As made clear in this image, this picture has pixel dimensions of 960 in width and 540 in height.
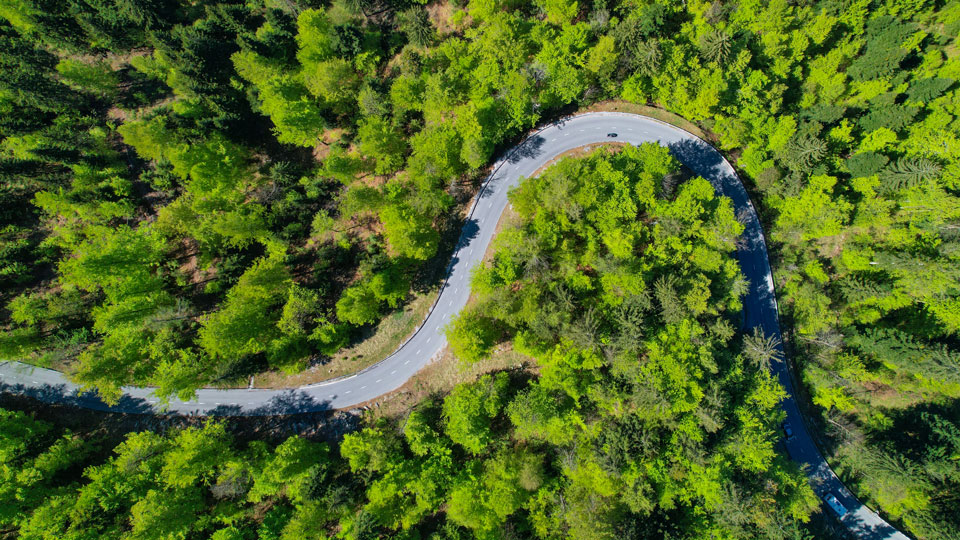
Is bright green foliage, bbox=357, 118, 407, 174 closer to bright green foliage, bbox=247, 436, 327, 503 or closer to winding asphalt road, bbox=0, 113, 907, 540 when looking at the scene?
winding asphalt road, bbox=0, 113, 907, 540

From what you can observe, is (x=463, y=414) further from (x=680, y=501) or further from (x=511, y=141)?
(x=511, y=141)

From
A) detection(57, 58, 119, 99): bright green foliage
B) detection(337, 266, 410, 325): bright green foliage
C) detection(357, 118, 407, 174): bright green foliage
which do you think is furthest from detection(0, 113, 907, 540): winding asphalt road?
detection(57, 58, 119, 99): bright green foliage

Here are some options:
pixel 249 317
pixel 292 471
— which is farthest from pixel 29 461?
pixel 292 471

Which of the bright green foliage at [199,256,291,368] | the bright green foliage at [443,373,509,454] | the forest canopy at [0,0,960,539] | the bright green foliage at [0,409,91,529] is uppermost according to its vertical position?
the forest canopy at [0,0,960,539]

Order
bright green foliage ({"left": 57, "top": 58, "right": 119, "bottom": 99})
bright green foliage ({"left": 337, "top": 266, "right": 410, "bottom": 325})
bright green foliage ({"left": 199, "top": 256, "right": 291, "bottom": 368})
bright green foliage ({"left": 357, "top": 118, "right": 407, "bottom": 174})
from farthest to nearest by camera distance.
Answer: bright green foliage ({"left": 57, "top": 58, "right": 119, "bottom": 99}) < bright green foliage ({"left": 357, "top": 118, "right": 407, "bottom": 174}) < bright green foliage ({"left": 337, "top": 266, "right": 410, "bottom": 325}) < bright green foliage ({"left": 199, "top": 256, "right": 291, "bottom": 368})

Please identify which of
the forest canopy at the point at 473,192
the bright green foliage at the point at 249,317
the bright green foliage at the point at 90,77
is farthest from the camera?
the bright green foliage at the point at 90,77

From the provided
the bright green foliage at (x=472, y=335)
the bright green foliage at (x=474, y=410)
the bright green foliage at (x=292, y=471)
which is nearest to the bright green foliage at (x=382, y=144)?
the bright green foliage at (x=472, y=335)

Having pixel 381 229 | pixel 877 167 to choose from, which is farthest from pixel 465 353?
pixel 877 167

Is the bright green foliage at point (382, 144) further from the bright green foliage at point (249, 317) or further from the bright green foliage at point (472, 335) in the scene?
the bright green foliage at point (472, 335)

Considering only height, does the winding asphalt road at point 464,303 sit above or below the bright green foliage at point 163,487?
above
